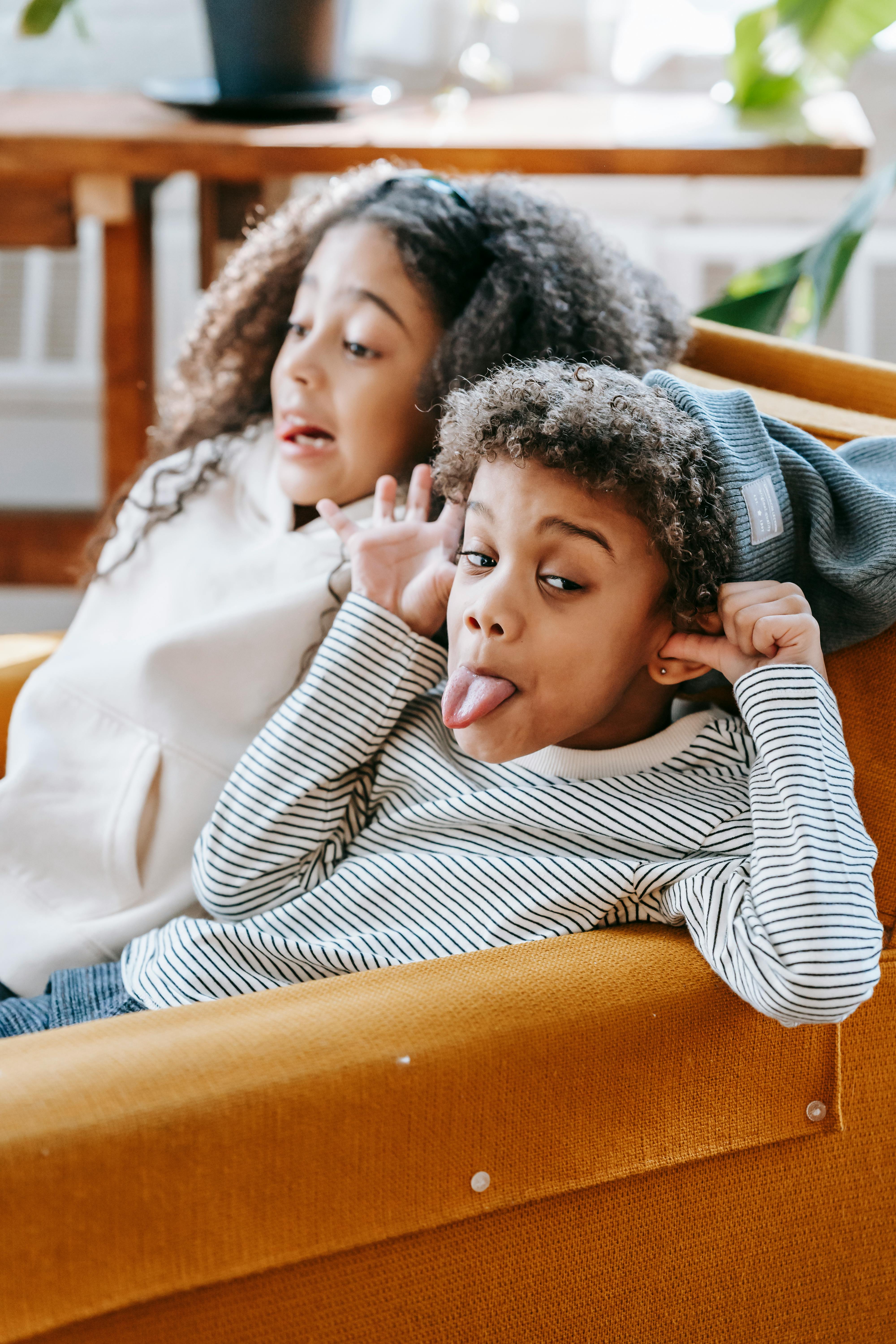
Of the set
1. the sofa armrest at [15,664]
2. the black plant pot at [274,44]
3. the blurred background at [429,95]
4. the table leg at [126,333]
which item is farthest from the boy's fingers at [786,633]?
the blurred background at [429,95]

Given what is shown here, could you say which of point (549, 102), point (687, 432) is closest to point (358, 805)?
point (687, 432)

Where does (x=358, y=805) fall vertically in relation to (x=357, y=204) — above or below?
below

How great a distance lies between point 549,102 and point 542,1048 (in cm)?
178

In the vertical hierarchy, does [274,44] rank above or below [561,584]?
above

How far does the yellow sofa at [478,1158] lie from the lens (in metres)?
0.66

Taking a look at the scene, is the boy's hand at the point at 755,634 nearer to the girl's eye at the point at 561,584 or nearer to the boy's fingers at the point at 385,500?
the girl's eye at the point at 561,584

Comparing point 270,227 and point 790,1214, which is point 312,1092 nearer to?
point 790,1214

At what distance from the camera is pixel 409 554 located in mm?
1049

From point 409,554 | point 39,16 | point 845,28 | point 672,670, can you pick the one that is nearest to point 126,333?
point 39,16

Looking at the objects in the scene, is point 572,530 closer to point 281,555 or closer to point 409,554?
point 409,554

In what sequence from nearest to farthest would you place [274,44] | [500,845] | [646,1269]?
1. [646,1269]
2. [500,845]
3. [274,44]

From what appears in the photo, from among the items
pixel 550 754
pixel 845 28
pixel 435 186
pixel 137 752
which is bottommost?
pixel 137 752

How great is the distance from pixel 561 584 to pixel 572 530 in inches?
1.5

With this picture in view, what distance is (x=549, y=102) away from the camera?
2076mm
